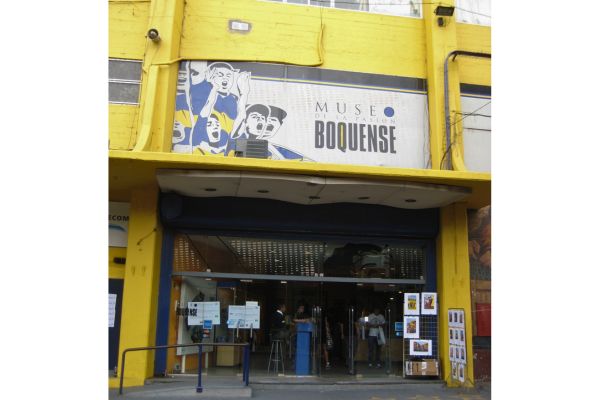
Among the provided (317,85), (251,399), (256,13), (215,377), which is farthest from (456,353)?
(256,13)

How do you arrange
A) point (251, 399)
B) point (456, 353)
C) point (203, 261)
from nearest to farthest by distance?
1. point (251, 399)
2. point (456, 353)
3. point (203, 261)

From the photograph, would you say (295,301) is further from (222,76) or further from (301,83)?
(222,76)

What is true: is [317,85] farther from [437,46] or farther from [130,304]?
[130,304]

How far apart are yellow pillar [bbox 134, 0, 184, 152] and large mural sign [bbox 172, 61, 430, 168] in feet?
1.20

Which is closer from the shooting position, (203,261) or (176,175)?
(176,175)

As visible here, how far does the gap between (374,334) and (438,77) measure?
235 inches

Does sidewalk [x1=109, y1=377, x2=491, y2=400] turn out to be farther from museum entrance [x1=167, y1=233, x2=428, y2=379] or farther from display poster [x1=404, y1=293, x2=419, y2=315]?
display poster [x1=404, y1=293, x2=419, y2=315]

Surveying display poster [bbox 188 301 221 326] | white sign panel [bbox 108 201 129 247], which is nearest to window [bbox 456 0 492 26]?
display poster [bbox 188 301 221 326]

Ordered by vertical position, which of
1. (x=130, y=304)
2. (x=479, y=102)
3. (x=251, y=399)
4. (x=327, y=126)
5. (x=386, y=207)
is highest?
(x=479, y=102)

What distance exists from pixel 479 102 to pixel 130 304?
8934mm

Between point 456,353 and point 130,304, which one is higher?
point 130,304

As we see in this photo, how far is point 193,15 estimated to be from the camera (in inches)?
477

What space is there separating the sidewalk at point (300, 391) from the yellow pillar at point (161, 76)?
4.63 metres

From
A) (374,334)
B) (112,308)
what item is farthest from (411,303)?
(112,308)
